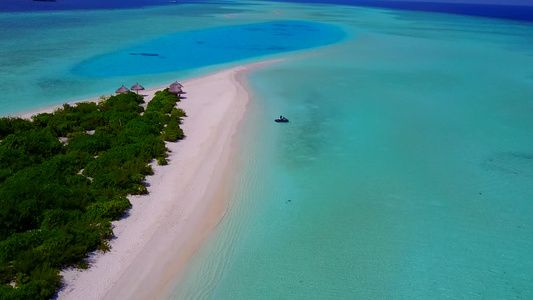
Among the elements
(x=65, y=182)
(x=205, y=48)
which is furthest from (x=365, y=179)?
(x=205, y=48)

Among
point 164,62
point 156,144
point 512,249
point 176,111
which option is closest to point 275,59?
point 164,62

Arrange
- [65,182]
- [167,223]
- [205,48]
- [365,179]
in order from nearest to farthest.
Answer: [167,223]
[65,182]
[365,179]
[205,48]

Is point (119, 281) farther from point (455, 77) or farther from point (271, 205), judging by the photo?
point (455, 77)

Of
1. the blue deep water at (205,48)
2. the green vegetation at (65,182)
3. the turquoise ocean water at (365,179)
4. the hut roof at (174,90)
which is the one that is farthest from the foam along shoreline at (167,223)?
the blue deep water at (205,48)

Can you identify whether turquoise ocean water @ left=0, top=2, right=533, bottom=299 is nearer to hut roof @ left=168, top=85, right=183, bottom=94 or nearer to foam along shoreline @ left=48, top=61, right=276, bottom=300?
foam along shoreline @ left=48, top=61, right=276, bottom=300

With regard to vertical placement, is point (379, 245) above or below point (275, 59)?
below

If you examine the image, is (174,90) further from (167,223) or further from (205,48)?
(205,48)
